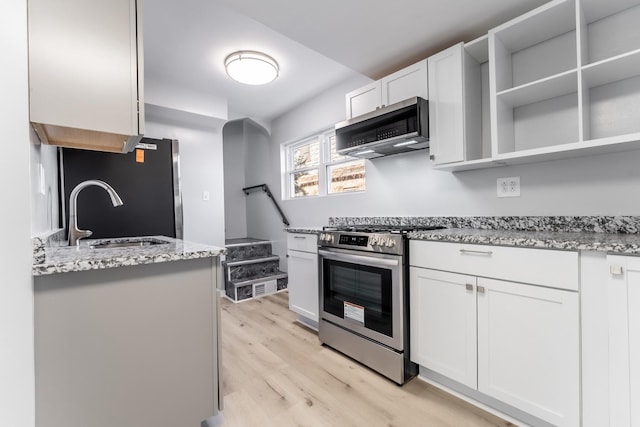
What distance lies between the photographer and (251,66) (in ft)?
8.36

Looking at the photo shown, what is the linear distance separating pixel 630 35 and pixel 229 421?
2914 millimetres

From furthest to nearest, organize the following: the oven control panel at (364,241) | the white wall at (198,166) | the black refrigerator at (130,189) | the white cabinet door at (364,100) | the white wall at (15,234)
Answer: the white wall at (198,166), the black refrigerator at (130,189), the white cabinet door at (364,100), the oven control panel at (364,241), the white wall at (15,234)

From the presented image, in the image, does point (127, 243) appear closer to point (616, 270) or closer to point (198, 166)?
point (198, 166)

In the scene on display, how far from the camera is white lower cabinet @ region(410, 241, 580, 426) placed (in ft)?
4.10

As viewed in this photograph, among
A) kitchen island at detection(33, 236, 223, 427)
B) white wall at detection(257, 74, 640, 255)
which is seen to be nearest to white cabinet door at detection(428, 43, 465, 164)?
white wall at detection(257, 74, 640, 255)

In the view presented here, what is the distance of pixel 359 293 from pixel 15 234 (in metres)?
1.76

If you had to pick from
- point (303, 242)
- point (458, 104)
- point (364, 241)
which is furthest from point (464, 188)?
point (303, 242)

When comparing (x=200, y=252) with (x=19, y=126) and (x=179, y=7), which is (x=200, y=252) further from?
(x=179, y=7)

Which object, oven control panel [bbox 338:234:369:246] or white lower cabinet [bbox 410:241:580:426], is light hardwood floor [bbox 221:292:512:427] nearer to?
white lower cabinet [bbox 410:241:580:426]

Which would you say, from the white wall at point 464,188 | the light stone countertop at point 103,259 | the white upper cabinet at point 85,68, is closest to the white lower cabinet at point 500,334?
the white wall at point 464,188

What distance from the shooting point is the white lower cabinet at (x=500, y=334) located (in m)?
1.25

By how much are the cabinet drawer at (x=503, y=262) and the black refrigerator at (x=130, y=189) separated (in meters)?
2.45

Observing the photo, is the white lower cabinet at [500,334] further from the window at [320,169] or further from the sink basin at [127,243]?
the sink basin at [127,243]

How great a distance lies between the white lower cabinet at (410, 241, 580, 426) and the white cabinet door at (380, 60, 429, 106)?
1.16 metres
